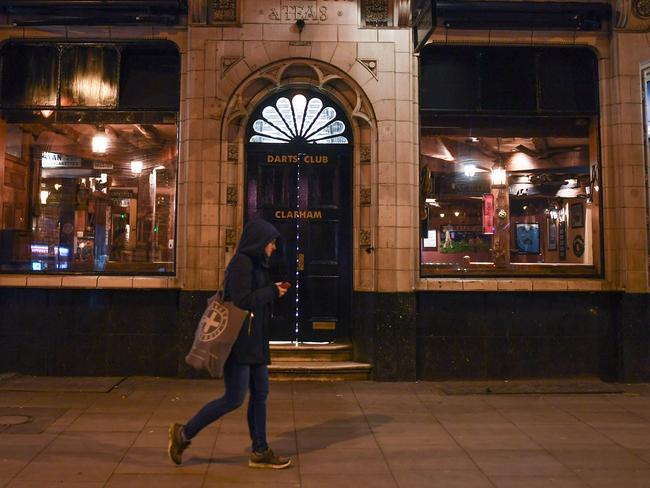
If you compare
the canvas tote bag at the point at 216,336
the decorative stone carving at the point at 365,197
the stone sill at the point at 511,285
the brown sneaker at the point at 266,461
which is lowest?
the brown sneaker at the point at 266,461

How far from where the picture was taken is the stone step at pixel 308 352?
8.62 metres

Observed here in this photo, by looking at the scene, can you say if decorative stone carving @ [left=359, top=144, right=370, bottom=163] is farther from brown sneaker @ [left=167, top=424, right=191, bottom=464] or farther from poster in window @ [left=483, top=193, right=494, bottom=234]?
Answer: brown sneaker @ [left=167, top=424, right=191, bottom=464]

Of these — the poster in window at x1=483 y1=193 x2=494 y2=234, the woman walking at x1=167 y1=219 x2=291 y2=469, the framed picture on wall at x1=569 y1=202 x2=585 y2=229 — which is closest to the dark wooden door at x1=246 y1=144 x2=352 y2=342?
the poster in window at x1=483 y1=193 x2=494 y2=234

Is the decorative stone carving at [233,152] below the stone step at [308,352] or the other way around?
the other way around

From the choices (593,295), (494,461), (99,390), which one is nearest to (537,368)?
(593,295)

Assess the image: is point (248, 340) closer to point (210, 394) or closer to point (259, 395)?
point (259, 395)

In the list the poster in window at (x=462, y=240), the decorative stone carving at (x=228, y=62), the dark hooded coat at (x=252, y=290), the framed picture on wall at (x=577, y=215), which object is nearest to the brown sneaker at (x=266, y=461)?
the dark hooded coat at (x=252, y=290)

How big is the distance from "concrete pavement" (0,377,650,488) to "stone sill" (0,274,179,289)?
130 centimetres

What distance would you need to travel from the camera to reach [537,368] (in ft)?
28.4

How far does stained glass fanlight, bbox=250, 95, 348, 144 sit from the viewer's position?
8977 mm

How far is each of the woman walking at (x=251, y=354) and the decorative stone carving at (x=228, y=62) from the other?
169 inches

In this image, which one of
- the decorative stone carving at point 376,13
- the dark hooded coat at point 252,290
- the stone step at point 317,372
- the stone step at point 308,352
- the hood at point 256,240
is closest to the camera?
the dark hooded coat at point 252,290

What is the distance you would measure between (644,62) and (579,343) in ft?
13.7

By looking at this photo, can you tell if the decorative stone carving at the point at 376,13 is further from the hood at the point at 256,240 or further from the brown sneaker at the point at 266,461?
the brown sneaker at the point at 266,461
